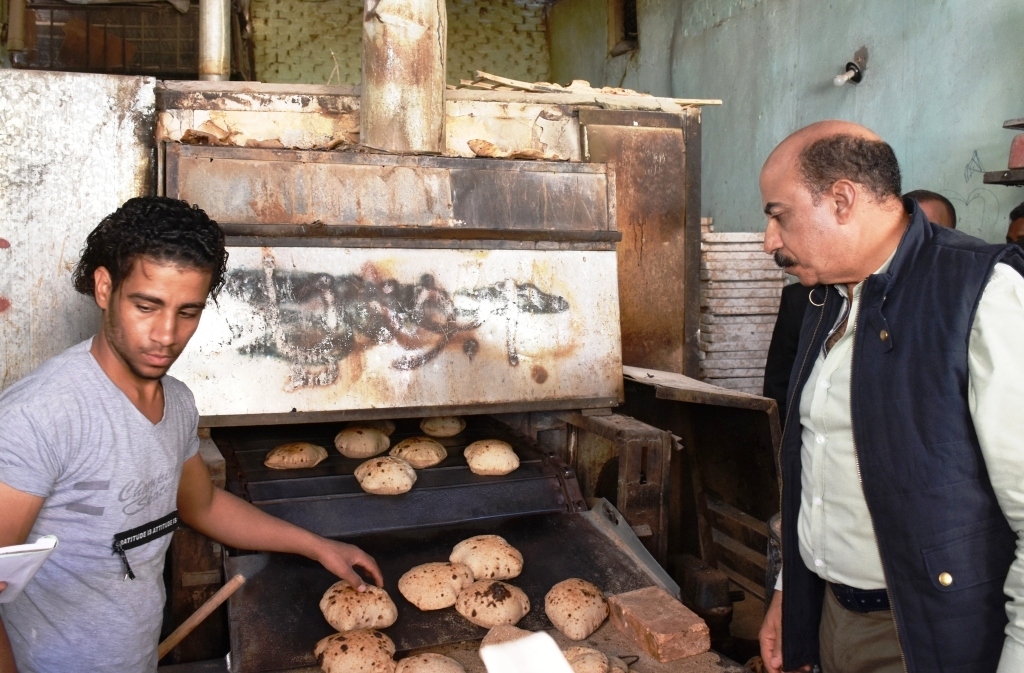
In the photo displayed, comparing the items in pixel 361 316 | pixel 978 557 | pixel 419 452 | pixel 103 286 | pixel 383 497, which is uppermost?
pixel 103 286

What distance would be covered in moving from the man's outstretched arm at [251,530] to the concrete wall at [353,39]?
8.07 metres

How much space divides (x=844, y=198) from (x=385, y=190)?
1956 millimetres

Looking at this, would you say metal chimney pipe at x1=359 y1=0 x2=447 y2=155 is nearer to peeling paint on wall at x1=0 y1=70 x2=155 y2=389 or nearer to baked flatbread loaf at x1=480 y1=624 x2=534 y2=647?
peeling paint on wall at x1=0 y1=70 x2=155 y2=389

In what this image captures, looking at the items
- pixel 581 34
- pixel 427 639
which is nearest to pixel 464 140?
pixel 427 639

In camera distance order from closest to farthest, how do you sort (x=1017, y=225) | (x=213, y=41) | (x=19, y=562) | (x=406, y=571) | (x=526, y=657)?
(x=526, y=657) < (x=19, y=562) < (x=406, y=571) < (x=1017, y=225) < (x=213, y=41)

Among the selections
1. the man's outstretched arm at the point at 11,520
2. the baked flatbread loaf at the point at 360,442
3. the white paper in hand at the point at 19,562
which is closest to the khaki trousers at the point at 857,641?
the white paper in hand at the point at 19,562

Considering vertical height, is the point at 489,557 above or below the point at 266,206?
below

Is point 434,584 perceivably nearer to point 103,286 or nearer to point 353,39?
point 103,286

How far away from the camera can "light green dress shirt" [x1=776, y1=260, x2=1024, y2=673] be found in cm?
136

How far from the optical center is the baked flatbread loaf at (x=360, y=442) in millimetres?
3217

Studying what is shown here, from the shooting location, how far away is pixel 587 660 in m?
2.08

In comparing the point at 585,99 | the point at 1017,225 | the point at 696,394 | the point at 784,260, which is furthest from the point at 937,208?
the point at 784,260

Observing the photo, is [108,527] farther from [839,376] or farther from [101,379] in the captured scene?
[839,376]

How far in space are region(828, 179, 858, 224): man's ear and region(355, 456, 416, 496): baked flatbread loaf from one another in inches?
69.7
